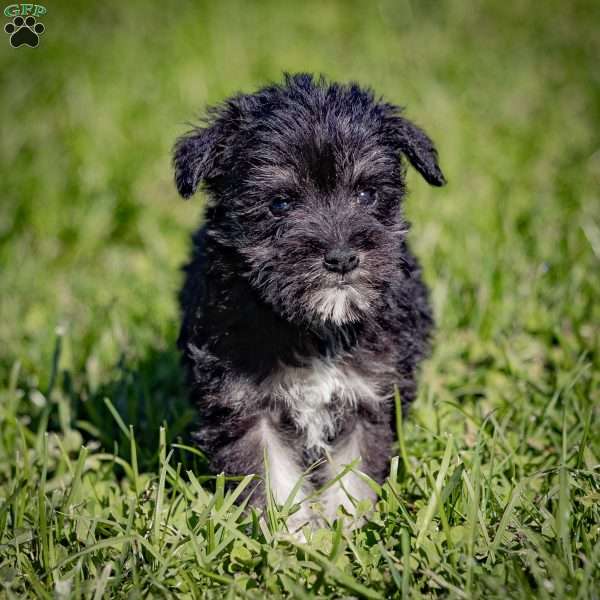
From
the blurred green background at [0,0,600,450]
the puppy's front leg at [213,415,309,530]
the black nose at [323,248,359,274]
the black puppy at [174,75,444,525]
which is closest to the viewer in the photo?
the black nose at [323,248,359,274]

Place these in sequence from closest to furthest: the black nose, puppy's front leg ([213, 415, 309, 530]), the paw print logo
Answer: the black nose
puppy's front leg ([213, 415, 309, 530])
the paw print logo

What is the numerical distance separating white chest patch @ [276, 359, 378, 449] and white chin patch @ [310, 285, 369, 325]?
414mm

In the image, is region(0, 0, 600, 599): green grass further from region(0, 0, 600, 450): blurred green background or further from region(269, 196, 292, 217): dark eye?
region(269, 196, 292, 217): dark eye

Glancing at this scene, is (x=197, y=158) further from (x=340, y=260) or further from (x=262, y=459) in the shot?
(x=262, y=459)

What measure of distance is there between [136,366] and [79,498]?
50.9 inches

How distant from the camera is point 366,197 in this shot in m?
3.33

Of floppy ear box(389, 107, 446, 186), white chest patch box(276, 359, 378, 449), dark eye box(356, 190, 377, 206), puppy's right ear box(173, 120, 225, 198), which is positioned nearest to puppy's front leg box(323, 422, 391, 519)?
white chest patch box(276, 359, 378, 449)

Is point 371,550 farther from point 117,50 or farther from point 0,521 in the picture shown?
point 117,50

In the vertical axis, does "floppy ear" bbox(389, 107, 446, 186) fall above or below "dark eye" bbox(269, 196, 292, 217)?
above

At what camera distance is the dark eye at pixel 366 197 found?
3295 mm

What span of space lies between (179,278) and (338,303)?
301cm

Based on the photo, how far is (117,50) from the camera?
9.19m

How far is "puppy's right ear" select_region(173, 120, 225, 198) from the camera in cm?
328

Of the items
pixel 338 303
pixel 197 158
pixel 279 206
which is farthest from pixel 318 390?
pixel 197 158
